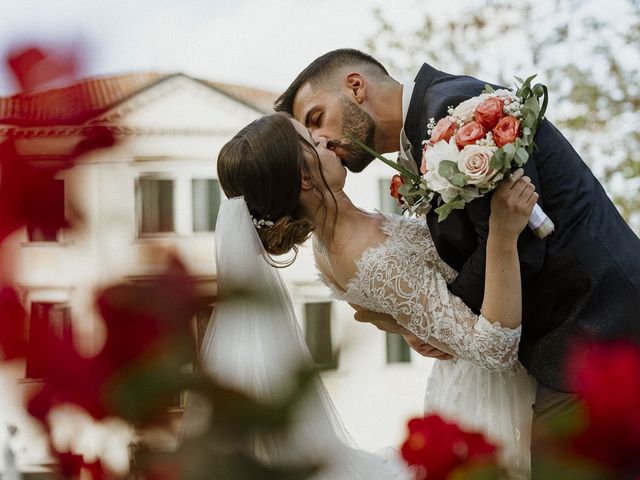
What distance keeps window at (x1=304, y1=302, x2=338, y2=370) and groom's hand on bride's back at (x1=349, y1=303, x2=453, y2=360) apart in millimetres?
2858

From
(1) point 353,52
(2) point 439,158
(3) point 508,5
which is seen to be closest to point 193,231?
(2) point 439,158

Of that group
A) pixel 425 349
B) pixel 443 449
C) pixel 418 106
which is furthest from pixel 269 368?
pixel 425 349

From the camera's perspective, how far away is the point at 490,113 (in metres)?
2.95

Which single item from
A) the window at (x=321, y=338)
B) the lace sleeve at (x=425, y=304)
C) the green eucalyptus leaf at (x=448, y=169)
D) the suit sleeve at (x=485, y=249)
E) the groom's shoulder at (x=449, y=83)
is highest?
the groom's shoulder at (x=449, y=83)

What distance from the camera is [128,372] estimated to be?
2.14 feet

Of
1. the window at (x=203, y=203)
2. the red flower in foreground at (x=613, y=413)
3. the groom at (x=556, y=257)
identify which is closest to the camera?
the red flower in foreground at (x=613, y=413)

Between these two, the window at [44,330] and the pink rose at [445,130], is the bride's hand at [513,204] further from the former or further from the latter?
the window at [44,330]

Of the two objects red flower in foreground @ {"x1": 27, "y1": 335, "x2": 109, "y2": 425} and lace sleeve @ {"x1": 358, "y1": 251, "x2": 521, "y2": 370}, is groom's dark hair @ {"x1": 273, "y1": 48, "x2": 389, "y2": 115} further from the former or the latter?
red flower in foreground @ {"x1": 27, "y1": 335, "x2": 109, "y2": 425}

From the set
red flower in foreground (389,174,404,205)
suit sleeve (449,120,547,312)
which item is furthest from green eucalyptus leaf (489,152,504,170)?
red flower in foreground (389,174,404,205)

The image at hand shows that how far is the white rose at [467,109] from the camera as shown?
305cm

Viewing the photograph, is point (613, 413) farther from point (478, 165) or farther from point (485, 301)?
point (485, 301)

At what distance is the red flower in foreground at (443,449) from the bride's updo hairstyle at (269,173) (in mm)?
2650

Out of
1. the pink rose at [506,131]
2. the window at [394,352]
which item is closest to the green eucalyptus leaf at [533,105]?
the pink rose at [506,131]

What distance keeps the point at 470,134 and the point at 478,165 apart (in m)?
0.17
